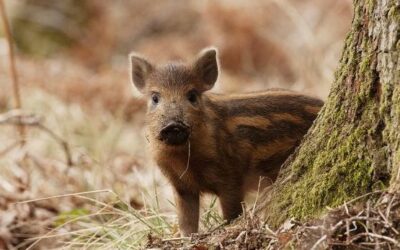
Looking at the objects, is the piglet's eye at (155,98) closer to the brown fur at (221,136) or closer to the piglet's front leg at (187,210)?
the brown fur at (221,136)

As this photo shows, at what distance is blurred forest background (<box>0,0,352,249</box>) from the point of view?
746 cm

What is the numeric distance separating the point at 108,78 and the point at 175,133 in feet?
27.9

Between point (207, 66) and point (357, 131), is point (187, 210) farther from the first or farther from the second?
point (357, 131)

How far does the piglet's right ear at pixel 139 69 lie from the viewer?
6.79 m

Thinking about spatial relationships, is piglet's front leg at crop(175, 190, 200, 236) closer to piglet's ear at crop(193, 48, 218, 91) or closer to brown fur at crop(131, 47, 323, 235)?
brown fur at crop(131, 47, 323, 235)

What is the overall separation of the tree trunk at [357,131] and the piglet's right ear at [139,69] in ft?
7.09

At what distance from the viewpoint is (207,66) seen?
684cm

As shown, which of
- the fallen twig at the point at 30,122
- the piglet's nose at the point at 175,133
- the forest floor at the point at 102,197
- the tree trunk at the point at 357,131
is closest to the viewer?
the forest floor at the point at 102,197

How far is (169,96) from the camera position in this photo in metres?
6.30

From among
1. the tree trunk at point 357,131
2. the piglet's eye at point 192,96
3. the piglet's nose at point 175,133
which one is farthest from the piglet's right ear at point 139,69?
the tree trunk at point 357,131

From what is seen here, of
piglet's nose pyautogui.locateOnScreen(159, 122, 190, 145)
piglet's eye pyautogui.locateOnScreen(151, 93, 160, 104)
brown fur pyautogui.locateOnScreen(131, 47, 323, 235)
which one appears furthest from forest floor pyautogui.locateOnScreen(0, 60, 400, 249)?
piglet's eye pyautogui.locateOnScreen(151, 93, 160, 104)

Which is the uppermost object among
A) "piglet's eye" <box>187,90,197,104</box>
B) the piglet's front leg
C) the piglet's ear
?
the piglet's ear

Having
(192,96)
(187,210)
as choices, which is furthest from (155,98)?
(187,210)

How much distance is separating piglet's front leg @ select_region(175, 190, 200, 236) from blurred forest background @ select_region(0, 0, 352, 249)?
0.14 meters
